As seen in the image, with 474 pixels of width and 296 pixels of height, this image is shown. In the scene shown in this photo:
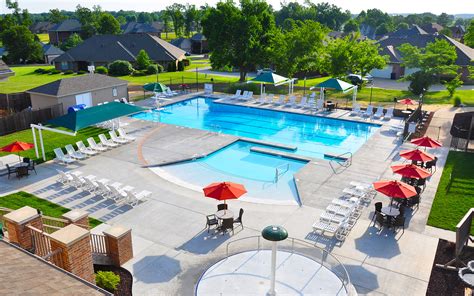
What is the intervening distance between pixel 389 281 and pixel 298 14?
11955cm

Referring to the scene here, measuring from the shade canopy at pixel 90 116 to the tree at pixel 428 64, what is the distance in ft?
93.6

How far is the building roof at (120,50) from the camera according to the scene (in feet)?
199

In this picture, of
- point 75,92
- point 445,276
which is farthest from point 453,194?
point 75,92

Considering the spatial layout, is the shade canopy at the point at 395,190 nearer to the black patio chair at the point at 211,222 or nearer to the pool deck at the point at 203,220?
the pool deck at the point at 203,220

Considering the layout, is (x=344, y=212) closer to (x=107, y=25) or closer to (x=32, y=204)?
(x=32, y=204)

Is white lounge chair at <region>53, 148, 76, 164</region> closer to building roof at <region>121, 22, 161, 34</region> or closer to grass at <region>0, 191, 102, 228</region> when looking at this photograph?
grass at <region>0, 191, 102, 228</region>

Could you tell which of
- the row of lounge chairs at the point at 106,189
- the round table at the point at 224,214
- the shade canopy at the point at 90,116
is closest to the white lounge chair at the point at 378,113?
the shade canopy at the point at 90,116

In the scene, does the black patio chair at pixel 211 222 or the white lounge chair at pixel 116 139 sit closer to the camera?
the black patio chair at pixel 211 222

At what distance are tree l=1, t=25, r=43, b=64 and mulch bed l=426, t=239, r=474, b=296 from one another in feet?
265

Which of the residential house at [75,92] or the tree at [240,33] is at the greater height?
the tree at [240,33]

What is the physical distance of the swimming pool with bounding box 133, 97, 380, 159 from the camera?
84.3 feet

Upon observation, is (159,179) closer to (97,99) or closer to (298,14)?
(97,99)

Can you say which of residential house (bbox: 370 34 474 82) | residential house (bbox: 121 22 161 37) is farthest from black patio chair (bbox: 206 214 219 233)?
residential house (bbox: 121 22 161 37)

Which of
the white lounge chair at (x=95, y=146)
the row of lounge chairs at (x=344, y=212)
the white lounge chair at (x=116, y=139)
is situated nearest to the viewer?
the row of lounge chairs at (x=344, y=212)
